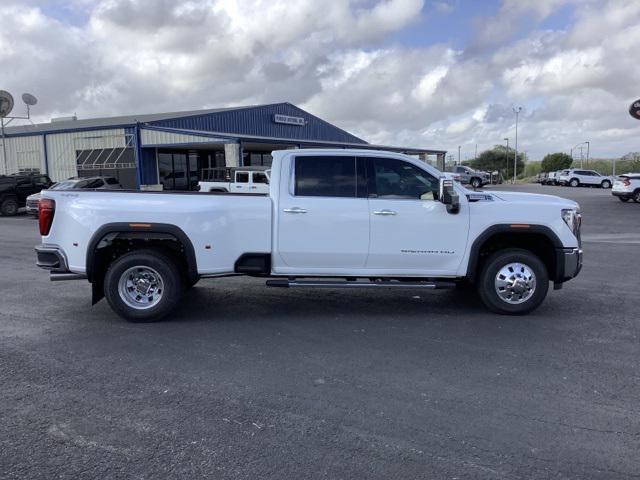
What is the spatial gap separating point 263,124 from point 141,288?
111 ft

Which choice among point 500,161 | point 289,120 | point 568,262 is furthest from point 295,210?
point 500,161

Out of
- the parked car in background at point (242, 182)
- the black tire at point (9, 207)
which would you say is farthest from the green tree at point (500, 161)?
the black tire at point (9, 207)

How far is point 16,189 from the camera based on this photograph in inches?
950

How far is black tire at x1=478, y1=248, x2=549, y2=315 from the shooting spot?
6.52m

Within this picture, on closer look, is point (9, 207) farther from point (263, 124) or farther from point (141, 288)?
point (141, 288)

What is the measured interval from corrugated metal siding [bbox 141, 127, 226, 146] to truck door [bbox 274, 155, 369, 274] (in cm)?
2321

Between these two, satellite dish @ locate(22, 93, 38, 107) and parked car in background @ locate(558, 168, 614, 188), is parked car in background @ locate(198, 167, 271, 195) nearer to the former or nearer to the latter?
satellite dish @ locate(22, 93, 38, 107)

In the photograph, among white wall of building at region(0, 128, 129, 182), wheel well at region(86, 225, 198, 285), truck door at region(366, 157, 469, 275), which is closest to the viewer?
wheel well at region(86, 225, 198, 285)

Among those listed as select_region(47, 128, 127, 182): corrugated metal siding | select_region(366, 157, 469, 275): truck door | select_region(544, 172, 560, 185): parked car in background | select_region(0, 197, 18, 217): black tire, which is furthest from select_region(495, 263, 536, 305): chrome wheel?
select_region(544, 172, 560, 185): parked car in background

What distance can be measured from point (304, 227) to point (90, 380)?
277 cm

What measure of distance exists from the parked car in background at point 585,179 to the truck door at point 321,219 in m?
49.7

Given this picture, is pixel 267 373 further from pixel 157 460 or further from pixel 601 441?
pixel 601 441

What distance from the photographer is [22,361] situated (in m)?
5.14

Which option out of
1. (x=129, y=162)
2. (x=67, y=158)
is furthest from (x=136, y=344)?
(x=67, y=158)
